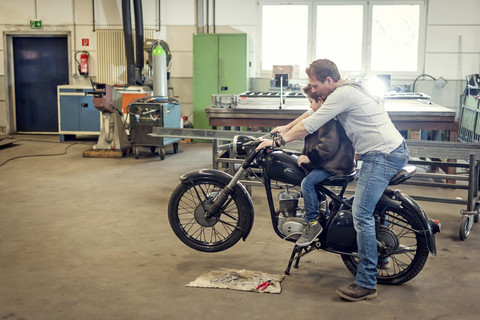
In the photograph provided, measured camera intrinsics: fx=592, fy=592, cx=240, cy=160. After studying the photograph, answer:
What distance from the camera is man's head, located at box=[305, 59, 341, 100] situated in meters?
3.42

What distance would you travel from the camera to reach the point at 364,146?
336 cm

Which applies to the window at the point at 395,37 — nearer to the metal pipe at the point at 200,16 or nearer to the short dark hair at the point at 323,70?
the metal pipe at the point at 200,16

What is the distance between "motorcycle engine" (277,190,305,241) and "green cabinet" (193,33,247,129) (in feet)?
22.5

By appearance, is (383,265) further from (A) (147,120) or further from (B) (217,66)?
(B) (217,66)

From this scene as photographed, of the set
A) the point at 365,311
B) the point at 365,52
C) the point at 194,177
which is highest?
the point at 365,52

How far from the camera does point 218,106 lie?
679cm

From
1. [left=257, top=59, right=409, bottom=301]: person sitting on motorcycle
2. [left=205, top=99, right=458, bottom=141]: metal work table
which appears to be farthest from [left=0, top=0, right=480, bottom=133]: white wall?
[left=257, top=59, right=409, bottom=301]: person sitting on motorcycle

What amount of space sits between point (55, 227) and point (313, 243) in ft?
7.87

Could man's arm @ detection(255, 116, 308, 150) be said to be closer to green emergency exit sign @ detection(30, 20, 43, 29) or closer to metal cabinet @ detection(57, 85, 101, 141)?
metal cabinet @ detection(57, 85, 101, 141)

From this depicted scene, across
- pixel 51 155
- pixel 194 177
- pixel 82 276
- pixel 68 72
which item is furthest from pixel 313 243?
pixel 68 72

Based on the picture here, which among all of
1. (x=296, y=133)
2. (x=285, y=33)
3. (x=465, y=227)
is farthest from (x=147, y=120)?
(x=296, y=133)

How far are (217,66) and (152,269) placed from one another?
6.87 metres

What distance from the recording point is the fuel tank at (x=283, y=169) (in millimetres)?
3582

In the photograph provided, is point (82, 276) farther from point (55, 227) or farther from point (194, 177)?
point (55, 227)
